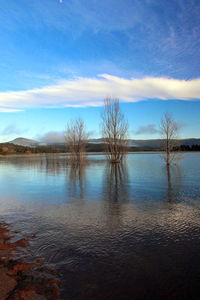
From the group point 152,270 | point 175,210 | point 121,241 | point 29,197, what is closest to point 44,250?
point 121,241

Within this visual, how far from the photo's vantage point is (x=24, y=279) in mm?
3936

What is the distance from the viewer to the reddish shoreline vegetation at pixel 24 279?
3.51 meters

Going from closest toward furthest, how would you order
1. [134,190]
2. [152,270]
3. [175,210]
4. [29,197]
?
[152,270] < [175,210] < [29,197] < [134,190]

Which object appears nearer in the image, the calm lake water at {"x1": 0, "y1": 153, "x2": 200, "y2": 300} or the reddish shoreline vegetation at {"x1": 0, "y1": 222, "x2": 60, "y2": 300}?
the reddish shoreline vegetation at {"x1": 0, "y1": 222, "x2": 60, "y2": 300}

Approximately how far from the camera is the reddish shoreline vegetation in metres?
3.51

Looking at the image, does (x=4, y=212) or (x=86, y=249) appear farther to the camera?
(x=4, y=212)

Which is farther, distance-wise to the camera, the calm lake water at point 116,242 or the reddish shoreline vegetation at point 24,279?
the calm lake water at point 116,242

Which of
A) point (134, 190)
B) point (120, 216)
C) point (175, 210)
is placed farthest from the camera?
point (134, 190)

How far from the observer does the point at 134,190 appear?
477 inches

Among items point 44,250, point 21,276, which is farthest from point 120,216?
point 21,276

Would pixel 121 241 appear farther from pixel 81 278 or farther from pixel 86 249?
pixel 81 278

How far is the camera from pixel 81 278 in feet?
13.4

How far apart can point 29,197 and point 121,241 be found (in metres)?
6.57

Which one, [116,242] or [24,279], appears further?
[116,242]
